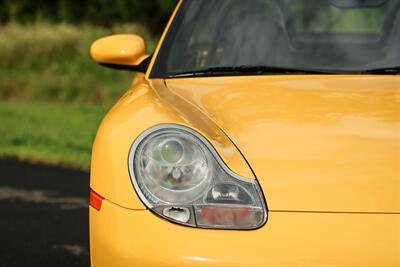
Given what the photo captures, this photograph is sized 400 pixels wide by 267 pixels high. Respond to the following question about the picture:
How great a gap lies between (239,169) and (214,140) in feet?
0.43

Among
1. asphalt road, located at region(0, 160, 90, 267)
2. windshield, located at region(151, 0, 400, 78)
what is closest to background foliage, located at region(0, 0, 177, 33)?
asphalt road, located at region(0, 160, 90, 267)

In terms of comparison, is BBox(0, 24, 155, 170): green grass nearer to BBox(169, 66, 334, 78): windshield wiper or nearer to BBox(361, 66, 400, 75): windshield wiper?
Answer: BBox(169, 66, 334, 78): windshield wiper

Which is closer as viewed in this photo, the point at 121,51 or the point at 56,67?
the point at 121,51

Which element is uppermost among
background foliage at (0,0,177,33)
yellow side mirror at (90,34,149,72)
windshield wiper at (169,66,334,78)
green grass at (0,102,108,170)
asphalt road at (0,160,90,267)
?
windshield wiper at (169,66,334,78)

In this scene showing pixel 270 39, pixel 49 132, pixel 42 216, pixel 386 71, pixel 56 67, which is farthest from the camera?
pixel 56 67

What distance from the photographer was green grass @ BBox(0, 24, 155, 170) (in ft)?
29.0

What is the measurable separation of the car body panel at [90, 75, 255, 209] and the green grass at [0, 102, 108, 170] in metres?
4.94

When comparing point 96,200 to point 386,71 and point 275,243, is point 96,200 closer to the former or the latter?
point 275,243

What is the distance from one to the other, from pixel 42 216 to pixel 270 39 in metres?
2.54

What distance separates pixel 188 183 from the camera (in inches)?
108

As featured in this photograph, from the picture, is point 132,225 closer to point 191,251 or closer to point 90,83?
point 191,251

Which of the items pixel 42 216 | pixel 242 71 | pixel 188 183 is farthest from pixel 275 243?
pixel 42 216

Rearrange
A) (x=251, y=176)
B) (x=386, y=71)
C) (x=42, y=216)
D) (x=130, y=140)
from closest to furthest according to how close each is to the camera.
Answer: (x=251, y=176), (x=130, y=140), (x=386, y=71), (x=42, y=216)

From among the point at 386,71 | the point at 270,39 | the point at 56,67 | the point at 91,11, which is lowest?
the point at 91,11
